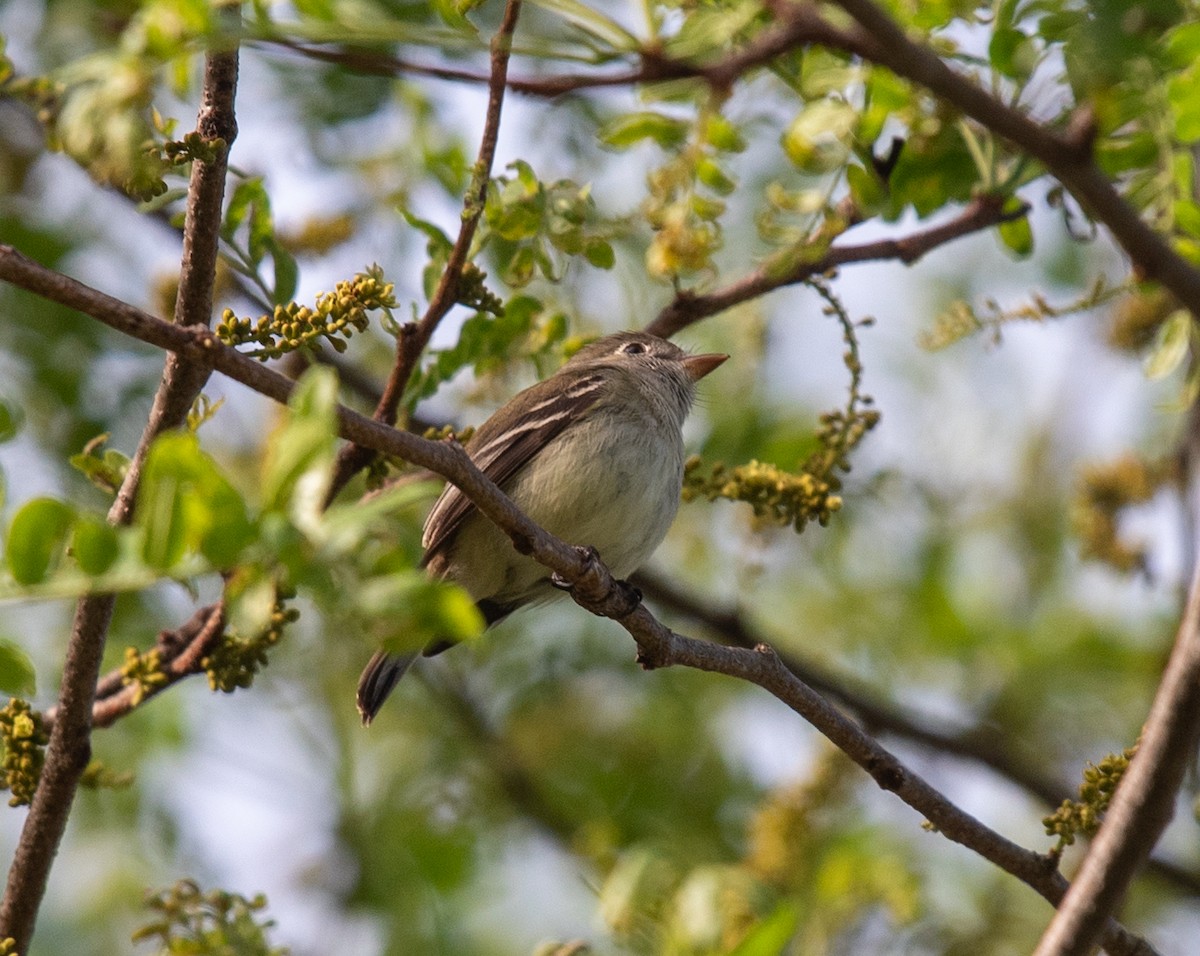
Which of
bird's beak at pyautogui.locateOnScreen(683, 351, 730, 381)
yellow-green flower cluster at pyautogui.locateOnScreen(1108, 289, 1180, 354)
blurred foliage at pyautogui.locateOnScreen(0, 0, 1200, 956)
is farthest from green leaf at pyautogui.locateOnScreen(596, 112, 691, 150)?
yellow-green flower cluster at pyautogui.locateOnScreen(1108, 289, 1180, 354)

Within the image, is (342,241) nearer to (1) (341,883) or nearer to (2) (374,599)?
(1) (341,883)

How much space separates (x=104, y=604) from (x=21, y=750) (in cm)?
49

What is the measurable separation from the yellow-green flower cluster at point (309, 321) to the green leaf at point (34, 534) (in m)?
0.82

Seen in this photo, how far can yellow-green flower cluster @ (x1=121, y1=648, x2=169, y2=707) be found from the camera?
144 inches

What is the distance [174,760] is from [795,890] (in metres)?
3.11

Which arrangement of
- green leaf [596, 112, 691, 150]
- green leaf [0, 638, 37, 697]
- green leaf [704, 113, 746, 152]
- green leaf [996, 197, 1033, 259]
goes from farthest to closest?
green leaf [996, 197, 1033, 259]
green leaf [596, 112, 691, 150]
green leaf [704, 113, 746, 152]
green leaf [0, 638, 37, 697]

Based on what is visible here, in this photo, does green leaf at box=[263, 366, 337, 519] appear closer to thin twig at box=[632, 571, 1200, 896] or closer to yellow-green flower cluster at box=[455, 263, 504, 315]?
yellow-green flower cluster at box=[455, 263, 504, 315]

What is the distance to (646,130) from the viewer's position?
10.5ft

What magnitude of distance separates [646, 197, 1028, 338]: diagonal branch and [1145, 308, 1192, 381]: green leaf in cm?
55

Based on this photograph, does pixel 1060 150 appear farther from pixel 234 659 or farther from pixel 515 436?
pixel 515 436

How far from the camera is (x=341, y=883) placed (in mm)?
6309

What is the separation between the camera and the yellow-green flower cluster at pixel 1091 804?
305 cm

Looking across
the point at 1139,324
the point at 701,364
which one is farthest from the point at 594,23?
the point at 1139,324

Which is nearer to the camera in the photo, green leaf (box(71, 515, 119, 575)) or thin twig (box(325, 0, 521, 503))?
green leaf (box(71, 515, 119, 575))
